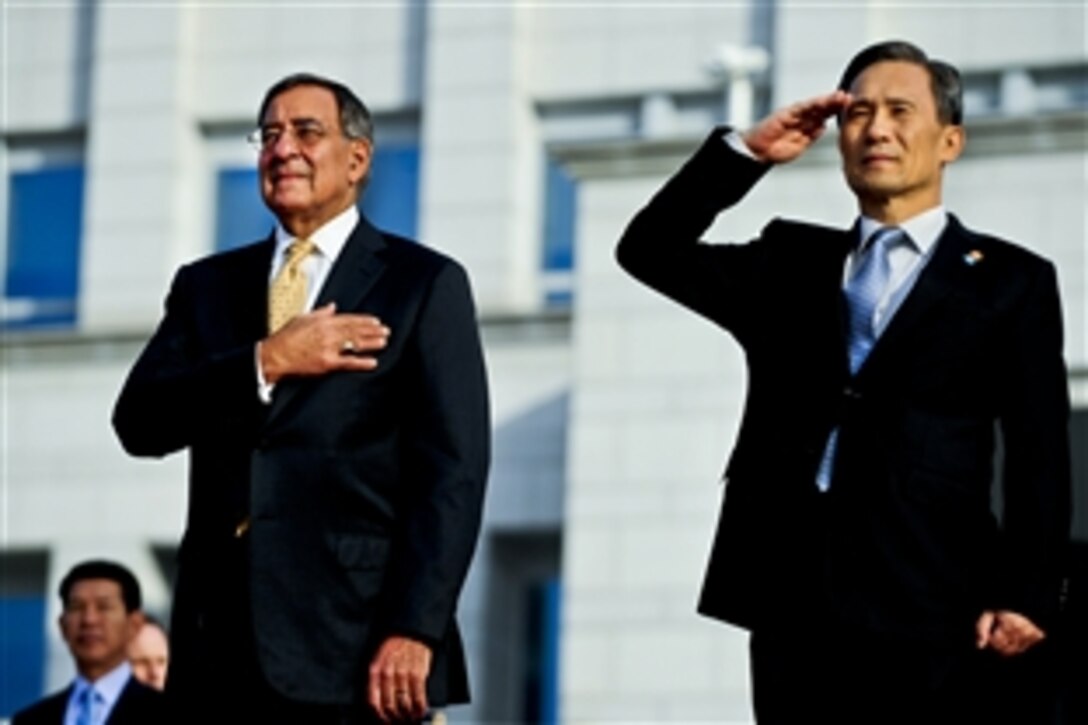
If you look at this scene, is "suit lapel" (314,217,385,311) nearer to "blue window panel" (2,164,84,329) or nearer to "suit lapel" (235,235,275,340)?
"suit lapel" (235,235,275,340)

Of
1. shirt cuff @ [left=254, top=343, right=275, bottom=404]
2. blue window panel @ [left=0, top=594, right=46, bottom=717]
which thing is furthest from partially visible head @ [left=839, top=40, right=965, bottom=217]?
blue window panel @ [left=0, top=594, right=46, bottom=717]

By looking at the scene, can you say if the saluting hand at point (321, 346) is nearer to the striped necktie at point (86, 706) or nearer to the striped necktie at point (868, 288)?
the striped necktie at point (868, 288)

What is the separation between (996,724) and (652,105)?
13760 millimetres

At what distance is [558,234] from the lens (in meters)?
21.1

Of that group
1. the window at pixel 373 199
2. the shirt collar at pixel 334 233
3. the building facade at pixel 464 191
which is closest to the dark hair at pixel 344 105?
the shirt collar at pixel 334 233

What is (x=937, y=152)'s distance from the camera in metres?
7.70

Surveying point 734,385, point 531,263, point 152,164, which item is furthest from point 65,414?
point 734,385

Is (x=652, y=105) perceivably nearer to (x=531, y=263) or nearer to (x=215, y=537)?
(x=531, y=263)

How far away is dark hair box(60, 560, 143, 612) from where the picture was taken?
12.6 metres

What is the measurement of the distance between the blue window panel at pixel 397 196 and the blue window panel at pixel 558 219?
0.79m

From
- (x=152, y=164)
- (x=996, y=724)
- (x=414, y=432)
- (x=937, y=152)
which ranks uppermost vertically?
(x=152, y=164)

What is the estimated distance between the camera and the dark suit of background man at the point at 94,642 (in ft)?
40.9

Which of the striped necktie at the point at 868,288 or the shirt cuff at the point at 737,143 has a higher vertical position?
the shirt cuff at the point at 737,143

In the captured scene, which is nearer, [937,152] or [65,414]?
[937,152]
